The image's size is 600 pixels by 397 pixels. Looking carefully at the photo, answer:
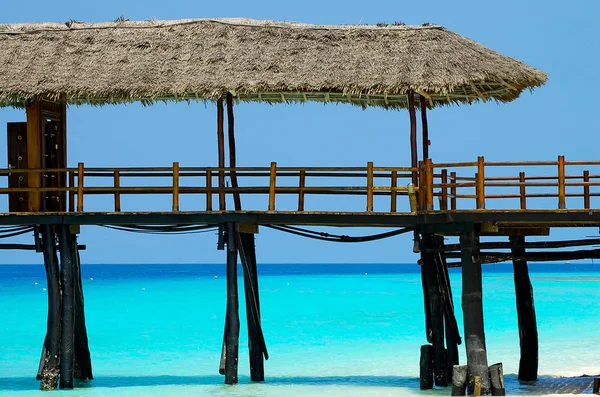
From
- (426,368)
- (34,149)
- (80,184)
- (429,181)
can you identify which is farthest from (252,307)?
(34,149)

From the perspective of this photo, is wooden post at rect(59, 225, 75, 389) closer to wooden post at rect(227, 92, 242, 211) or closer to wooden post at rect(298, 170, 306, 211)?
wooden post at rect(227, 92, 242, 211)

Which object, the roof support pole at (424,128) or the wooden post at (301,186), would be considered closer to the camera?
the wooden post at (301,186)

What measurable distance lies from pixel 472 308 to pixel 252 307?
158 inches

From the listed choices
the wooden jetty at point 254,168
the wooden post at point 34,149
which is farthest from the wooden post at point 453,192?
the wooden post at point 34,149

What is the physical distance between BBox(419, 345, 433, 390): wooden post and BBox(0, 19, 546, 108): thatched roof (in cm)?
411

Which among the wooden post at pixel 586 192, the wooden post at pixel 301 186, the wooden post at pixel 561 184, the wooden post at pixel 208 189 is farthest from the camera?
the wooden post at pixel 208 189

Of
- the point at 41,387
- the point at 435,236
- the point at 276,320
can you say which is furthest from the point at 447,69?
the point at 276,320

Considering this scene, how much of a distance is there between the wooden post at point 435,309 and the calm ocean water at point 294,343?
57 cm

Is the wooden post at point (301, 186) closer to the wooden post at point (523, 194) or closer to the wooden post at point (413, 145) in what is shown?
the wooden post at point (413, 145)

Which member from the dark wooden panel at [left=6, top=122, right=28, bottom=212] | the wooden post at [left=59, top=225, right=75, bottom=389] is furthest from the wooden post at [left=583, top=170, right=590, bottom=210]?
the dark wooden panel at [left=6, top=122, right=28, bottom=212]

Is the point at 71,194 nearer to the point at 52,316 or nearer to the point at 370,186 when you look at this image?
the point at 52,316

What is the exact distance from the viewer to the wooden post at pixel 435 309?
19.2 metres

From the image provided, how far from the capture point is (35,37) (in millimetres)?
20562

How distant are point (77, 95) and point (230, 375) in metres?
5.16
